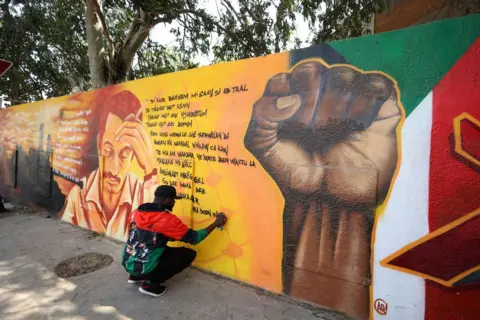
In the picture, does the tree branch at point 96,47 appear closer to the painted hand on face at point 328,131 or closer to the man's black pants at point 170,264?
the man's black pants at point 170,264

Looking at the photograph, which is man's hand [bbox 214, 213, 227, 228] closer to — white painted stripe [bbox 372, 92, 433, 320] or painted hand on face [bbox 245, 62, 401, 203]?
painted hand on face [bbox 245, 62, 401, 203]

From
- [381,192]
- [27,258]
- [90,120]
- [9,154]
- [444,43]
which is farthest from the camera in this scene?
[9,154]

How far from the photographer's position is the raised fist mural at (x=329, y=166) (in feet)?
7.64

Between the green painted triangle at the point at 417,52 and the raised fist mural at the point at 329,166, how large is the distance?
0.10 metres

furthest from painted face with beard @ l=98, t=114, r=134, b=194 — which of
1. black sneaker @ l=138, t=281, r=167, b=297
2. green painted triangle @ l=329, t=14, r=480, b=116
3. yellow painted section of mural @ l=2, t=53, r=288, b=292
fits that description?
green painted triangle @ l=329, t=14, r=480, b=116

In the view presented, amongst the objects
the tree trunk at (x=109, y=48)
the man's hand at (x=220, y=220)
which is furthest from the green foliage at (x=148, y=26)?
the man's hand at (x=220, y=220)

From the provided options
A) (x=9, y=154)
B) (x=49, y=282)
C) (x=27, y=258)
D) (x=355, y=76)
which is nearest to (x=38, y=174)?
(x=9, y=154)

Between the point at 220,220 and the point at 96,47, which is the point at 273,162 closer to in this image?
the point at 220,220

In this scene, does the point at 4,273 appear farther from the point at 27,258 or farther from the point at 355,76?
the point at 355,76

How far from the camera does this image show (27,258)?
3.85 m

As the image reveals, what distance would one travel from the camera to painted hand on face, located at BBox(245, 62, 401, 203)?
230 centimetres

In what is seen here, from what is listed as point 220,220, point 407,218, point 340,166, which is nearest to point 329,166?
point 340,166

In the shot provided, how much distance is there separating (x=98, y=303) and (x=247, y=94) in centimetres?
239

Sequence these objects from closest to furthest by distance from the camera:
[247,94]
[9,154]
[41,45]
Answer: [247,94], [9,154], [41,45]
